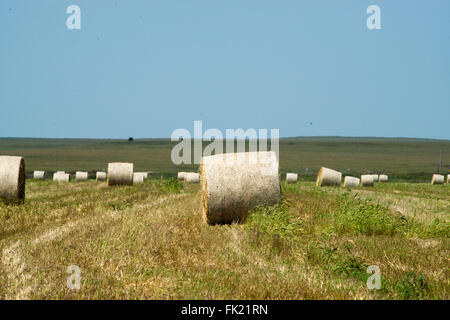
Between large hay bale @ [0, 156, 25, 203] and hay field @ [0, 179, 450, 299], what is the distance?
371 cm

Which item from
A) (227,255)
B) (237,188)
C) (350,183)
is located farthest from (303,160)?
(227,255)

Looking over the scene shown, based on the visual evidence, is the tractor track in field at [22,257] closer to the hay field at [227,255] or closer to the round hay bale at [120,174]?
the hay field at [227,255]

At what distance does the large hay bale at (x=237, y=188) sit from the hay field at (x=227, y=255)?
0.39m

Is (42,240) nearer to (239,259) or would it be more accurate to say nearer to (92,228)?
(92,228)

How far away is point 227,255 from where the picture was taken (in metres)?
8.11

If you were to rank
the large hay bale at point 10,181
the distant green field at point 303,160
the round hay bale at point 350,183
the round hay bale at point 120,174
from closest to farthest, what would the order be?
1. the large hay bale at point 10,181
2. the round hay bale at point 120,174
3. the round hay bale at point 350,183
4. the distant green field at point 303,160

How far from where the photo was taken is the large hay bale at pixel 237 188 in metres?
12.2

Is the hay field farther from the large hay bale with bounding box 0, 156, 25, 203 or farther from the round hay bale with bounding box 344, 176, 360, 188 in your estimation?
the round hay bale with bounding box 344, 176, 360, 188

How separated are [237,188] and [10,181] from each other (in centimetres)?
833

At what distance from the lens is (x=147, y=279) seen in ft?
22.4

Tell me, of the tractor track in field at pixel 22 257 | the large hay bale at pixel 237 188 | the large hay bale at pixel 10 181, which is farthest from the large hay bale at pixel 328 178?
the tractor track in field at pixel 22 257

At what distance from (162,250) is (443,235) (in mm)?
5914

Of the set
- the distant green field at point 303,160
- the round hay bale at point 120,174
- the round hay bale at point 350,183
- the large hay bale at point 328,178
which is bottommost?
the distant green field at point 303,160

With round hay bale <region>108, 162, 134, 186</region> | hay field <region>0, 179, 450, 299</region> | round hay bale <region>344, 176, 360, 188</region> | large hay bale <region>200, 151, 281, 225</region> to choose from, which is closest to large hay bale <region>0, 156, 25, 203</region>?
hay field <region>0, 179, 450, 299</region>
